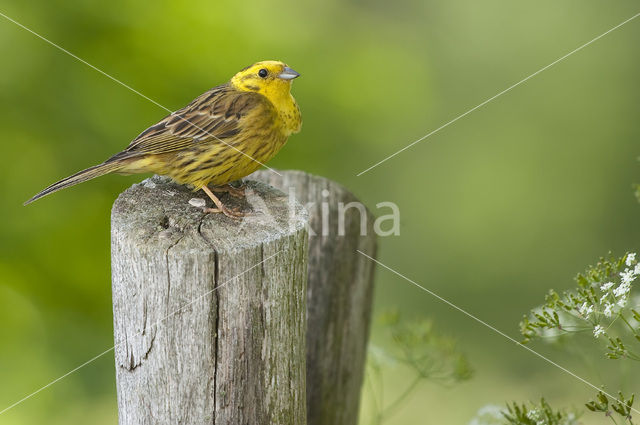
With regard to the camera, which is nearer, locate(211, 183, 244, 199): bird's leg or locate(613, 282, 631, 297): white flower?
locate(613, 282, 631, 297): white flower

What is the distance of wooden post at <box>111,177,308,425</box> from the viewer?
289cm

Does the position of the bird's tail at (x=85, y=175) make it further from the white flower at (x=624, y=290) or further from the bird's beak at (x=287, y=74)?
the white flower at (x=624, y=290)

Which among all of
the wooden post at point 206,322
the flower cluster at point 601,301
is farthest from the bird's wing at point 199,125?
the flower cluster at point 601,301

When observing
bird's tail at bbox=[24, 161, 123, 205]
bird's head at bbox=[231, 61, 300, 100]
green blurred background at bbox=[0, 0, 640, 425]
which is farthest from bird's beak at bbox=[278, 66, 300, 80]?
green blurred background at bbox=[0, 0, 640, 425]

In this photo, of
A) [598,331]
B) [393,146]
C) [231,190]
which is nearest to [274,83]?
[231,190]

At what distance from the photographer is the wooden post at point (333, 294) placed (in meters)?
4.21

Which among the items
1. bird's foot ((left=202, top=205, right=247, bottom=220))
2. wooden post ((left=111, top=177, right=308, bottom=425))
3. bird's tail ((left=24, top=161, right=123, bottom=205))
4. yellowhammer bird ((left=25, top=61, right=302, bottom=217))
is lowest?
wooden post ((left=111, top=177, right=308, bottom=425))

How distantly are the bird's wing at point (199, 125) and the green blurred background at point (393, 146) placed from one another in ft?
3.66

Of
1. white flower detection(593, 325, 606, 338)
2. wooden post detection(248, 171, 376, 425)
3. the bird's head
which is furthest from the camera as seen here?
wooden post detection(248, 171, 376, 425)

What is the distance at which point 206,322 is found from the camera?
2.89 meters

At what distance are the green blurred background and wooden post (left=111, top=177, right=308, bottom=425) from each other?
221 centimetres

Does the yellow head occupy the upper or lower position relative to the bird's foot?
upper

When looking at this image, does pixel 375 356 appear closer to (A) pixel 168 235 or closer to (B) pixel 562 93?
(A) pixel 168 235

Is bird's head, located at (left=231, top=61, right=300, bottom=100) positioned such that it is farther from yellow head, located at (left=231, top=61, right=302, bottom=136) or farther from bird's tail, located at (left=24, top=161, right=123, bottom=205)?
bird's tail, located at (left=24, top=161, right=123, bottom=205)
